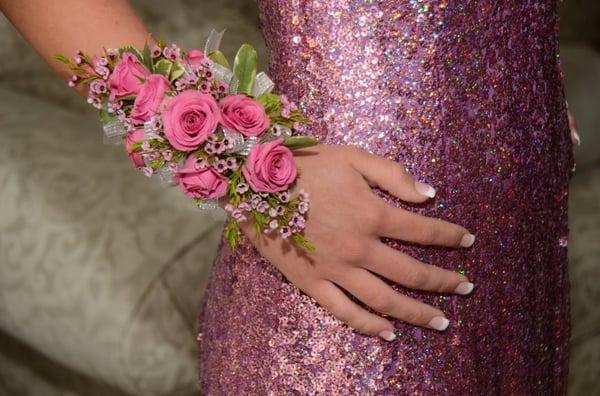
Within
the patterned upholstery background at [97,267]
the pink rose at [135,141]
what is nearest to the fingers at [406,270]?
the pink rose at [135,141]

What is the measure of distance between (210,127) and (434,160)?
22 centimetres

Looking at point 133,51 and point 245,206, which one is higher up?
point 133,51

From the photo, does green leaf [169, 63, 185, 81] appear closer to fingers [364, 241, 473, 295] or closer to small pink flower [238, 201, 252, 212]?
small pink flower [238, 201, 252, 212]

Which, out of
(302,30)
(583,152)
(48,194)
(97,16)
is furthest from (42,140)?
(583,152)

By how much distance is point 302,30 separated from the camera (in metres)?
0.88

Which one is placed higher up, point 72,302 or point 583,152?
point 583,152

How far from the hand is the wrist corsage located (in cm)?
2

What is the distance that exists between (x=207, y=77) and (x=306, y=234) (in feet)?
0.57

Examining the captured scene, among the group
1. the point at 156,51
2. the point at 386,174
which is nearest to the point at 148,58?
the point at 156,51

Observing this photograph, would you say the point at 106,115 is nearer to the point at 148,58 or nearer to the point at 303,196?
the point at 148,58

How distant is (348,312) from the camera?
86 cm

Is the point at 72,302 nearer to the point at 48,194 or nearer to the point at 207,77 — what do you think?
the point at 48,194

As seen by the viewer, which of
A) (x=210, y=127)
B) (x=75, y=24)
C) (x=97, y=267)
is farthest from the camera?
(x=97, y=267)

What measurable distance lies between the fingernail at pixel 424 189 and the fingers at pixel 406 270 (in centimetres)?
6
